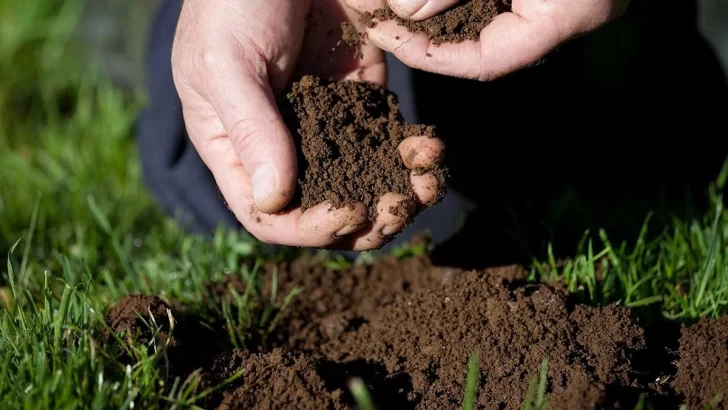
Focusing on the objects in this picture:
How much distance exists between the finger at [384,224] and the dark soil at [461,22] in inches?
19.6

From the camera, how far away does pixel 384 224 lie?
1.85 meters

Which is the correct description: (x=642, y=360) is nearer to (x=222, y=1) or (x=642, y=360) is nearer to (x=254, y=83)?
(x=254, y=83)

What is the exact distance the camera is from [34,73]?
4.15 meters

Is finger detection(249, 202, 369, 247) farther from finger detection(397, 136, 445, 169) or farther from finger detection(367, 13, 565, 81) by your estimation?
finger detection(367, 13, 565, 81)

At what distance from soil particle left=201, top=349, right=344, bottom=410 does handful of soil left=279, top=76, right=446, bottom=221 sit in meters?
0.41

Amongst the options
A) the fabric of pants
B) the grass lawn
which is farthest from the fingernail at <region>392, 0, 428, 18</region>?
the grass lawn

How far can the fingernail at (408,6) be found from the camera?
1.93 meters

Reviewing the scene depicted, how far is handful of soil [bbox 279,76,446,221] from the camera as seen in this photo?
74.3 inches

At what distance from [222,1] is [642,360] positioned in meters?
1.52

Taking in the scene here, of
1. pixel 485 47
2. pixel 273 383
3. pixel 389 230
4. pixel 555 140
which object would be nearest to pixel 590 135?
pixel 555 140

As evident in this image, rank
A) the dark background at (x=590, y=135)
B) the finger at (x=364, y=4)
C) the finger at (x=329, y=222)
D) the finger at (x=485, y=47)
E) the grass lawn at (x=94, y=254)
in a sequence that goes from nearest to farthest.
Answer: the grass lawn at (x=94, y=254) → the finger at (x=329, y=222) → the finger at (x=485, y=47) → the finger at (x=364, y=4) → the dark background at (x=590, y=135)

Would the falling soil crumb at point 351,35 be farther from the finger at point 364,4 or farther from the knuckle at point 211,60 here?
the knuckle at point 211,60

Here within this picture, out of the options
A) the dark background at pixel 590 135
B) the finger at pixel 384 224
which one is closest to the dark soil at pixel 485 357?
the finger at pixel 384 224

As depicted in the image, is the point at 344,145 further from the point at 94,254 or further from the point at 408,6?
the point at 94,254
